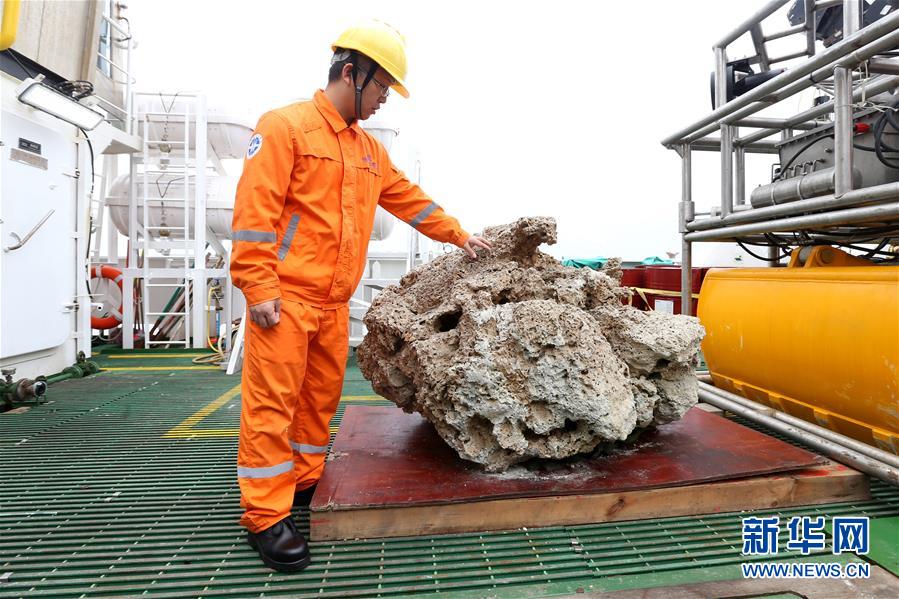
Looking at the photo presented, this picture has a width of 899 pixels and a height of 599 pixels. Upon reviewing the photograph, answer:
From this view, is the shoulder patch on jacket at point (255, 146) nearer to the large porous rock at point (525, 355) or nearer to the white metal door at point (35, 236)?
the large porous rock at point (525, 355)

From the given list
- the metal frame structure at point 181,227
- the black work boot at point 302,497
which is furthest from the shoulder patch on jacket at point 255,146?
the metal frame structure at point 181,227

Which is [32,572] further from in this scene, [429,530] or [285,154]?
[285,154]

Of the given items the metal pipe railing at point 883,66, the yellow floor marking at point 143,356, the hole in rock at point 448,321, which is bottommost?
the yellow floor marking at point 143,356

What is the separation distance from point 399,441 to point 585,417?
1102 mm

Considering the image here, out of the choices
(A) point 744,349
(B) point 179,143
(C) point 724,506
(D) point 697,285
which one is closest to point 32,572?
(C) point 724,506

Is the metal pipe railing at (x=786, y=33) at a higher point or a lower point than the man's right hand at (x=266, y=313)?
higher

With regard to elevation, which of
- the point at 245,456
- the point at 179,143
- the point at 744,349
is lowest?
the point at 245,456

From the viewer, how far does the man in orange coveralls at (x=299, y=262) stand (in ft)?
6.52

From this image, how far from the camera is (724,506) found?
→ 7.57 ft

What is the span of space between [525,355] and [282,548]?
127 cm

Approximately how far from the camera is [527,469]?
2.46 meters

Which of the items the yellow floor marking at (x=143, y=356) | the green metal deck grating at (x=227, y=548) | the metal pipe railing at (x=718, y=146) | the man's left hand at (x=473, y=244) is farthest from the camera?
the yellow floor marking at (x=143, y=356)

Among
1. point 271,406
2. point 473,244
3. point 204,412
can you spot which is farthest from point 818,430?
point 204,412

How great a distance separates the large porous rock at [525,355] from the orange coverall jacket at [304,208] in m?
0.55
